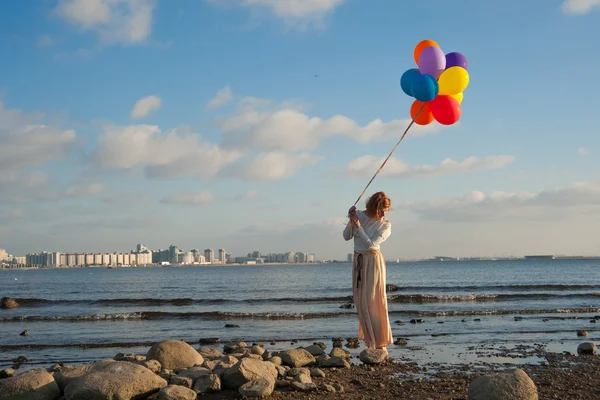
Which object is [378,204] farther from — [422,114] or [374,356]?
[374,356]

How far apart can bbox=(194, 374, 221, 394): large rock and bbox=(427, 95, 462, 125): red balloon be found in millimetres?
5297

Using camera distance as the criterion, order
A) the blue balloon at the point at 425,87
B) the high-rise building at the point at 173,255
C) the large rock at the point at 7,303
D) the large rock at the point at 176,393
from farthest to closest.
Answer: the high-rise building at the point at 173,255, the large rock at the point at 7,303, the blue balloon at the point at 425,87, the large rock at the point at 176,393

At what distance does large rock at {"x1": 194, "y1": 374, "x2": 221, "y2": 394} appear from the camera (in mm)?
6734

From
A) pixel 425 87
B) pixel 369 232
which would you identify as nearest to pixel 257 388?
pixel 369 232

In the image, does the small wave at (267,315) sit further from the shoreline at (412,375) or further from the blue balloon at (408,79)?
the blue balloon at (408,79)

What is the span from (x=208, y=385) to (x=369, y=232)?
335 centimetres

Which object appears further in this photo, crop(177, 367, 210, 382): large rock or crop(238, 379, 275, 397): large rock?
crop(177, 367, 210, 382): large rock

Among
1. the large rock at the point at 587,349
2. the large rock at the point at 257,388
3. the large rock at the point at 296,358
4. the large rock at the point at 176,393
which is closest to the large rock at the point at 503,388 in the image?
the large rock at the point at 257,388

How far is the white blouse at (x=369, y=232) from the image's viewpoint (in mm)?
8625

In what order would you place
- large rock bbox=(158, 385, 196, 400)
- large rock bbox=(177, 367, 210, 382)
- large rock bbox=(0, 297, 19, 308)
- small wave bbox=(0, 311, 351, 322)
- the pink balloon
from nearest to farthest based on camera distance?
large rock bbox=(158, 385, 196, 400)
large rock bbox=(177, 367, 210, 382)
the pink balloon
small wave bbox=(0, 311, 351, 322)
large rock bbox=(0, 297, 19, 308)

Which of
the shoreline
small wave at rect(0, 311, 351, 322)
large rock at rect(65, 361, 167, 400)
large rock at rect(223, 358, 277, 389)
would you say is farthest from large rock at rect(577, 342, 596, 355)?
small wave at rect(0, 311, 351, 322)

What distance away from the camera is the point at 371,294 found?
867cm

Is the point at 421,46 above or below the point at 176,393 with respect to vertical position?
above

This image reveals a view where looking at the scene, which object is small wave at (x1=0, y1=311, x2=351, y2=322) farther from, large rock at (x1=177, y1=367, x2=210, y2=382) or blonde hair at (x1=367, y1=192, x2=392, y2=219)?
large rock at (x1=177, y1=367, x2=210, y2=382)
